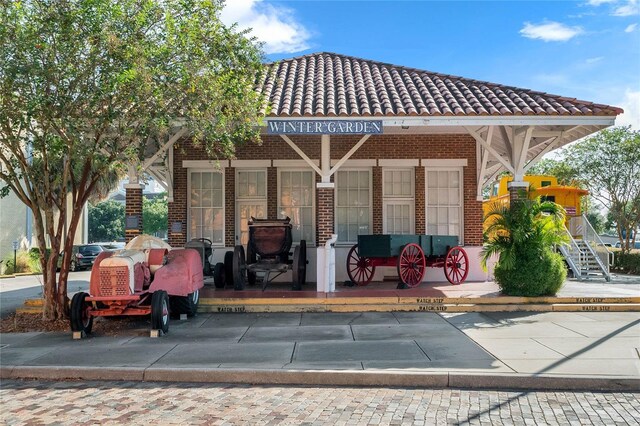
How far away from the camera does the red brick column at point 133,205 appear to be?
12664mm

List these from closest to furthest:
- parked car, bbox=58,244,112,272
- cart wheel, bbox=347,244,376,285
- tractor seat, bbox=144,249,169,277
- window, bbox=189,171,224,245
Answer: tractor seat, bbox=144,249,169,277 → cart wheel, bbox=347,244,376,285 → window, bbox=189,171,224,245 → parked car, bbox=58,244,112,272

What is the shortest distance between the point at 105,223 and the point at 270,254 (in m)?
58.4

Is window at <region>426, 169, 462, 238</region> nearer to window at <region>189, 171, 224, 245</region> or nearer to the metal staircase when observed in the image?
the metal staircase

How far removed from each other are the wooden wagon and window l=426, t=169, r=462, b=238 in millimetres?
4373

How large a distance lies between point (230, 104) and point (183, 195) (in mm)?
5938

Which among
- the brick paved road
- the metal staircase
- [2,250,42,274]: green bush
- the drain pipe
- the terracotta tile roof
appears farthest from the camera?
[2,250,42,274]: green bush

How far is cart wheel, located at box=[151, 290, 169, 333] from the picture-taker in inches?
344

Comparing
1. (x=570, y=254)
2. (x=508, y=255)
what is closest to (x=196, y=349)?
(x=508, y=255)

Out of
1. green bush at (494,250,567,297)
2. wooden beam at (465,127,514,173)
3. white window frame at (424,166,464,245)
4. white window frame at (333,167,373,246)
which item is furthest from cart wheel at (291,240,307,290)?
wooden beam at (465,127,514,173)

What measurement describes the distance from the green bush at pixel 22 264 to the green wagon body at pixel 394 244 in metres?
19.4

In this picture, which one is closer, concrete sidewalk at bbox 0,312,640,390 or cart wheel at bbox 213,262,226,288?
concrete sidewalk at bbox 0,312,640,390

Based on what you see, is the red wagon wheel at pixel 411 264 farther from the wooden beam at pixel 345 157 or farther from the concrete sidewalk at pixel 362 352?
the wooden beam at pixel 345 157

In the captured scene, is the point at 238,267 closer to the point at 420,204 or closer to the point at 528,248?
the point at 420,204

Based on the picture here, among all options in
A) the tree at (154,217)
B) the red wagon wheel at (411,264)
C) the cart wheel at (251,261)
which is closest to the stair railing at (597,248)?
the red wagon wheel at (411,264)
